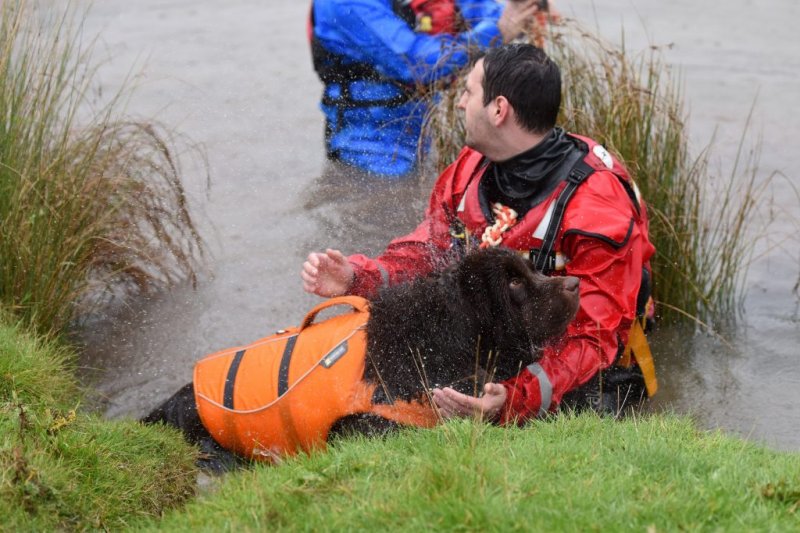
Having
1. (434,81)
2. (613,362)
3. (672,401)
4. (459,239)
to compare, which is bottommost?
(672,401)

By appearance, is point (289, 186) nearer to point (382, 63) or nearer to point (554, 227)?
→ point (382, 63)

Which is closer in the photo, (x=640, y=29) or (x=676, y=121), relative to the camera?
(x=676, y=121)

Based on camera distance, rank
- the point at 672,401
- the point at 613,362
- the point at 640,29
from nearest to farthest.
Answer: the point at 613,362, the point at 672,401, the point at 640,29

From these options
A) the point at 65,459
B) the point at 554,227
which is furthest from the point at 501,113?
the point at 65,459

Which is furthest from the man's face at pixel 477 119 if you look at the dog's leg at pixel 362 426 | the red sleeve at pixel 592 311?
the dog's leg at pixel 362 426

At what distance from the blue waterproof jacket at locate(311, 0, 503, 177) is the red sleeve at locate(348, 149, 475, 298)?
218 centimetres

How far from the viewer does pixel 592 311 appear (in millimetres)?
4574

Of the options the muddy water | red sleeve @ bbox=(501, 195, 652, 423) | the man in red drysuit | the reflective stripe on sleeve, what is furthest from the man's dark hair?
the muddy water

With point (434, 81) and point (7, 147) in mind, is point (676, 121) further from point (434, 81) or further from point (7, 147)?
point (7, 147)

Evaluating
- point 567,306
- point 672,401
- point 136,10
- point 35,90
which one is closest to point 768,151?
point 672,401

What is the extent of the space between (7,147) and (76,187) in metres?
0.43

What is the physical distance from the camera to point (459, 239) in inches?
201

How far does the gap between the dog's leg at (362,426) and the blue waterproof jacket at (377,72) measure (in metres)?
3.63

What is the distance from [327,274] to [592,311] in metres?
1.29
